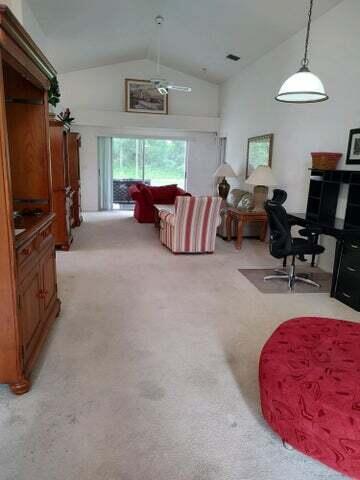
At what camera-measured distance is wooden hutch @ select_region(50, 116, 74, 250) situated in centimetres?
479

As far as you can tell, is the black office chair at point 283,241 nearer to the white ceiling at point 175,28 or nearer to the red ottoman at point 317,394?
the red ottoman at point 317,394

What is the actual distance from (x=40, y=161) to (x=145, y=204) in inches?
194

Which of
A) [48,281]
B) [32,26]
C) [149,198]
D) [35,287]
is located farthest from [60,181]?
[35,287]

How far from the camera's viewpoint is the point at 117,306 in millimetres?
3254

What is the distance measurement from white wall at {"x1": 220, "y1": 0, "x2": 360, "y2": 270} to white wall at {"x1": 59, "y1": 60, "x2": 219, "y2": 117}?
1682 mm

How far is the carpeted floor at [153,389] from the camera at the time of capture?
5.14 ft

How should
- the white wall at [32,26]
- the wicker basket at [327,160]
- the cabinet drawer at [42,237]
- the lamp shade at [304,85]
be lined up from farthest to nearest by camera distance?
the white wall at [32,26]
the wicker basket at [327,160]
the lamp shade at [304,85]
the cabinet drawer at [42,237]

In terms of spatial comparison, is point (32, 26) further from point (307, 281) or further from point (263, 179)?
point (307, 281)

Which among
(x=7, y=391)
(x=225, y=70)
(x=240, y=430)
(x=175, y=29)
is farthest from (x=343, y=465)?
(x=225, y=70)

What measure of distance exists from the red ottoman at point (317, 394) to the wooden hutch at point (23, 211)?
1.40 metres

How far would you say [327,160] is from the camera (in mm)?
4207

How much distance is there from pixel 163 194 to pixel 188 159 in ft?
6.85

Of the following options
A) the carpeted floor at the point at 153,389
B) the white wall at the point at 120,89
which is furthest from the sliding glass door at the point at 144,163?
the carpeted floor at the point at 153,389

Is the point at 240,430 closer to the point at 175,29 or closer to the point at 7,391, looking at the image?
the point at 7,391
